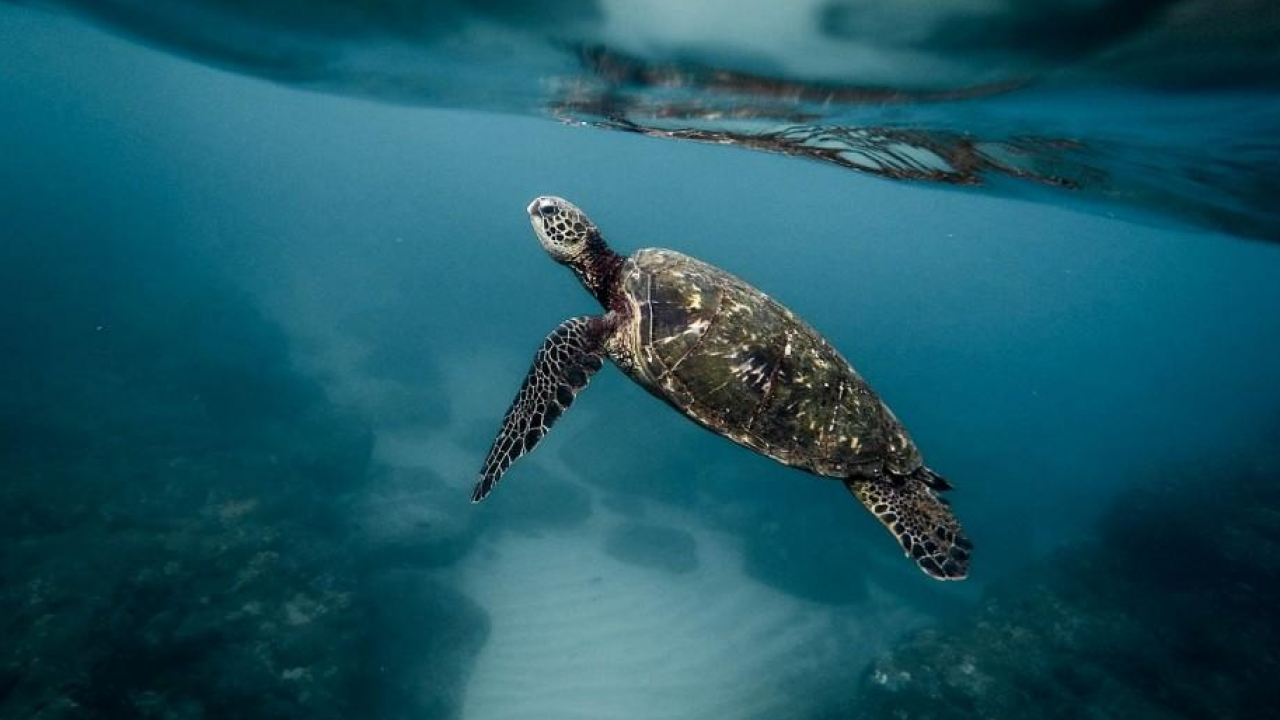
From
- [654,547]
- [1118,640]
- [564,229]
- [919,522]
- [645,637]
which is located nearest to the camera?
[919,522]

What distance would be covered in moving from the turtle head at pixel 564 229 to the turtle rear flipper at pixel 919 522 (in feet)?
11.8

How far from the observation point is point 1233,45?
6.14m

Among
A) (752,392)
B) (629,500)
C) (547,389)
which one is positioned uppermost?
(752,392)

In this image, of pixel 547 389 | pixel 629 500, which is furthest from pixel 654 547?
pixel 547 389

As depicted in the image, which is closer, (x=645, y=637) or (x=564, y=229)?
(x=564, y=229)

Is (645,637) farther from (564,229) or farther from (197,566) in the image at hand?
(564,229)

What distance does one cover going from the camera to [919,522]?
208 inches

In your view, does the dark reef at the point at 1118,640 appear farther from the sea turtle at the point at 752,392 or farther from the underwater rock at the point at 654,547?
the sea turtle at the point at 752,392

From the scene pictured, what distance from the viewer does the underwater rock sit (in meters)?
14.2

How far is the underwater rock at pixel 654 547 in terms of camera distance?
14.2m

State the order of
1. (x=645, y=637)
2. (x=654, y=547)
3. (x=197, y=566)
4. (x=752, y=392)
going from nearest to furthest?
(x=752, y=392) → (x=197, y=566) → (x=645, y=637) → (x=654, y=547)

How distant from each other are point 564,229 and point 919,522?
14.8 feet

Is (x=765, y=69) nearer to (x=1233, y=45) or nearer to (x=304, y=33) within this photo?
(x=1233, y=45)

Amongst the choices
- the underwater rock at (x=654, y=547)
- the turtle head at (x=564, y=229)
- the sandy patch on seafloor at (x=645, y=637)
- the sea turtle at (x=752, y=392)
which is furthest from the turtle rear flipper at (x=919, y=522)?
the underwater rock at (x=654, y=547)
